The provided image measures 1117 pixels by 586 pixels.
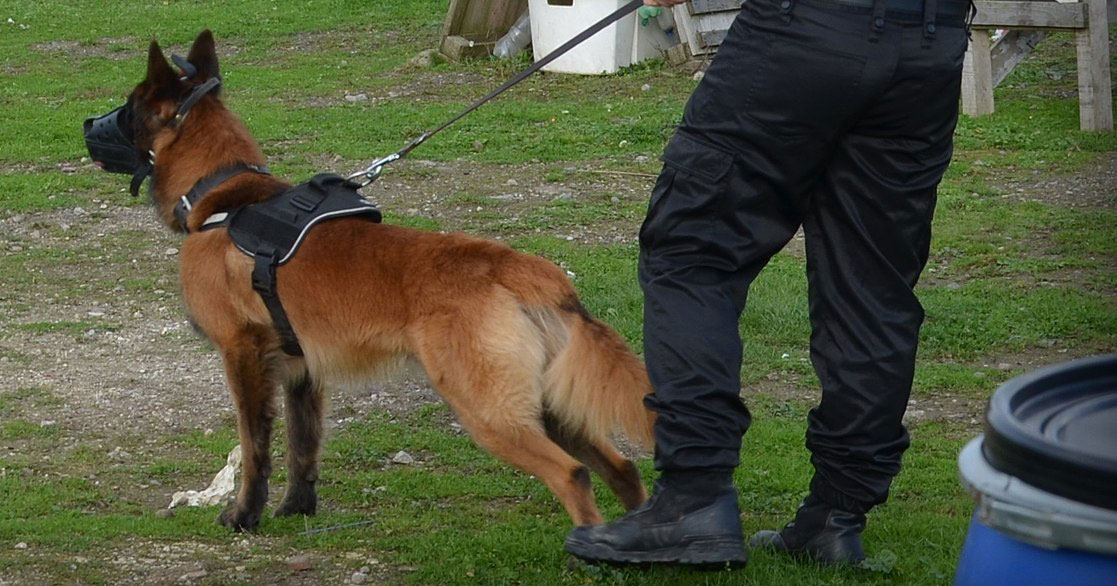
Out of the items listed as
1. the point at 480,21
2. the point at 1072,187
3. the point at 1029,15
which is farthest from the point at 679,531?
the point at 480,21

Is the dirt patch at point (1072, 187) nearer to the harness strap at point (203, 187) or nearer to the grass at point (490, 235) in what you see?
the grass at point (490, 235)

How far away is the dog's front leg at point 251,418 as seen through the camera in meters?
4.43

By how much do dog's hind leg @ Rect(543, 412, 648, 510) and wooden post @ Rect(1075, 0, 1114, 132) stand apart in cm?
711

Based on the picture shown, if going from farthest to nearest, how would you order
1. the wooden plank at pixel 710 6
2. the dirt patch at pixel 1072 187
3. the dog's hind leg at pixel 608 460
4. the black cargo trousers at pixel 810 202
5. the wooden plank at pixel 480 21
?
the wooden plank at pixel 480 21 → the wooden plank at pixel 710 6 → the dirt patch at pixel 1072 187 → the dog's hind leg at pixel 608 460 → the black cargo trousers at pixel 810 202

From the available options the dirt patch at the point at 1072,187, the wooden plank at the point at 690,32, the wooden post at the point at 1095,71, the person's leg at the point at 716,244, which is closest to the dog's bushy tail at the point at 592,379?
the person's leg at the point at 716,244

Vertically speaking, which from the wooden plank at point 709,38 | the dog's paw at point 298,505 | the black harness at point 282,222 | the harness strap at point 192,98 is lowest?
the dog's paw at point 298,505

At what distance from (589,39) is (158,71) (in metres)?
8.35

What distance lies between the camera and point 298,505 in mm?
4727

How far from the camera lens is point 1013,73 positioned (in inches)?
488

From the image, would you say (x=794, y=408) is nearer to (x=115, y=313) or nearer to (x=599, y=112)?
(x=115, y=313)

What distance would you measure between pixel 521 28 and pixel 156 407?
843 cm

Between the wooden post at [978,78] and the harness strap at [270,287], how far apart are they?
7.31m

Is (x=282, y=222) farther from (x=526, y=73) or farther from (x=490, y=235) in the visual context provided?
(x=490, y=235)

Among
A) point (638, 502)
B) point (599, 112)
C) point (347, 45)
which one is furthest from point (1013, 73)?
point (638, 502)
